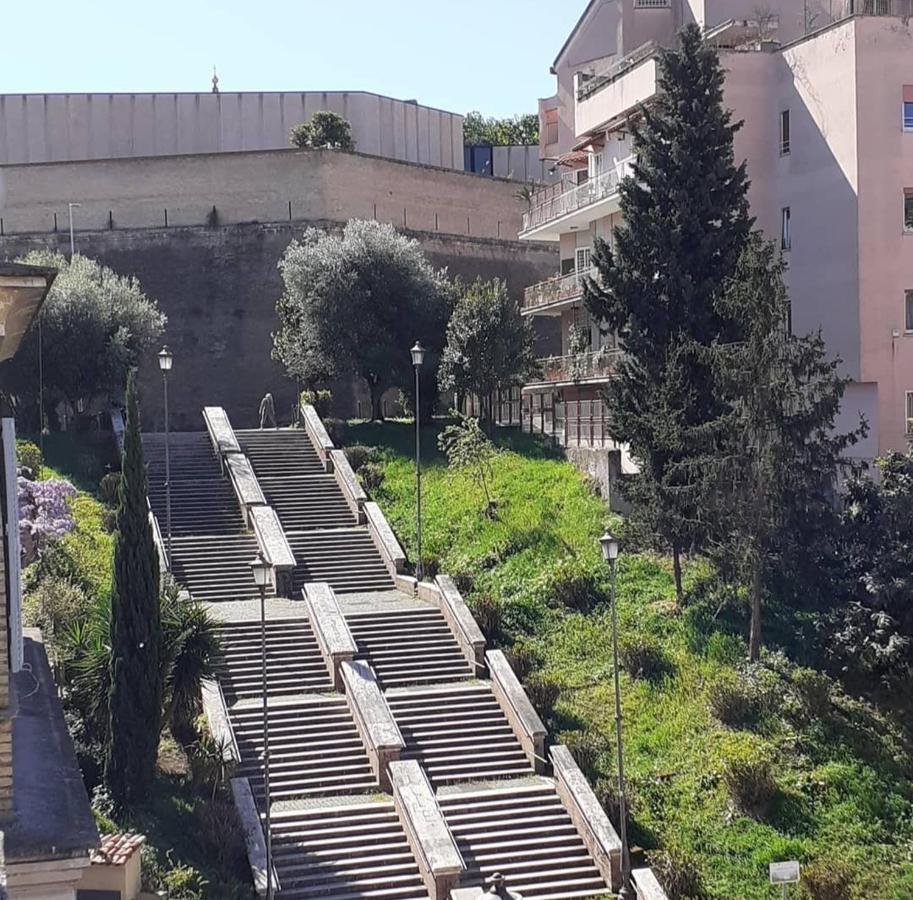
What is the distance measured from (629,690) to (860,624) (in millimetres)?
3558

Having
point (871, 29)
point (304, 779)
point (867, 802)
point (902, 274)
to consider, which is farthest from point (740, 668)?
point (871, 29)

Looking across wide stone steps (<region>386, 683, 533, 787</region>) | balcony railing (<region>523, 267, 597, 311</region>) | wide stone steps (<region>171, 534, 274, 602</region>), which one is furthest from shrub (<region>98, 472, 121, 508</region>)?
balcony railing (<region>523, 267, 597, 311</region>)

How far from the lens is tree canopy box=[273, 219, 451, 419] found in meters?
35.3

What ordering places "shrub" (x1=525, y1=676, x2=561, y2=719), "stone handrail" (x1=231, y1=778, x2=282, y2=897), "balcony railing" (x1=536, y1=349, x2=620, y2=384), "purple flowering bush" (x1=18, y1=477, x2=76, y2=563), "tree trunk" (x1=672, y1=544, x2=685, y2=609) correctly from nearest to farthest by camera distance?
1. "stone handrail" (x1=231, y1=778, x2=282, y2=897)
2. "shrub" (x1=525, y1=676, x2=561, y2=719)
3. "tree trunk" (x1=672, y1=544, x2=685, y2=609)
4. "purple flowering bush" (x1=18, y1=477, x2=76, y2=563)
5. "balcony railing" (x1=536, y1=349, x2=620, y2=384)

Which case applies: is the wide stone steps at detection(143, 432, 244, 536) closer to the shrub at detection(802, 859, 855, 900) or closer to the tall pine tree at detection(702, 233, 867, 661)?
the tall pine tree at detection(702, 233, 867, 661)

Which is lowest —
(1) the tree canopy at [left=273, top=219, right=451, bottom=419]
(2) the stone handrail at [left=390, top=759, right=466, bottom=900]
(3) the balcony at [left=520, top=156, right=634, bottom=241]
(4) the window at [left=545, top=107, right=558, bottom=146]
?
(2) the stone handrail at [left=390, top=759, right=466, bottom=900]

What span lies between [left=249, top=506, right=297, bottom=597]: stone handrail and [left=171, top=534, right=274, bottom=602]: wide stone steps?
25 centimetres

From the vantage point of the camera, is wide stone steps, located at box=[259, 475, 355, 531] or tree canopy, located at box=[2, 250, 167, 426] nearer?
wide stone steps, located at box=[259, 475, 355, 531]

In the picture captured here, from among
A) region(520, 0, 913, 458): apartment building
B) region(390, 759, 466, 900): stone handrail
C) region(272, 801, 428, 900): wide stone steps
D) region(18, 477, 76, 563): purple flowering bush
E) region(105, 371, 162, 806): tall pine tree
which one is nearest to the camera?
region(390, 759, 466, 900): stone handrail

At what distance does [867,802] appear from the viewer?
19828 mm

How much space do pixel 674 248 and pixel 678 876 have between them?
37.7 ft

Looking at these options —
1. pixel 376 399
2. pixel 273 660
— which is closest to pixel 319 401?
pixel 376 399

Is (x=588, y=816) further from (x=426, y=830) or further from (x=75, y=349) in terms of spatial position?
(x=75, y=349)

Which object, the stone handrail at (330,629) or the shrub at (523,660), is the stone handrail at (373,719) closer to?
the stone handrail at (330,629)
